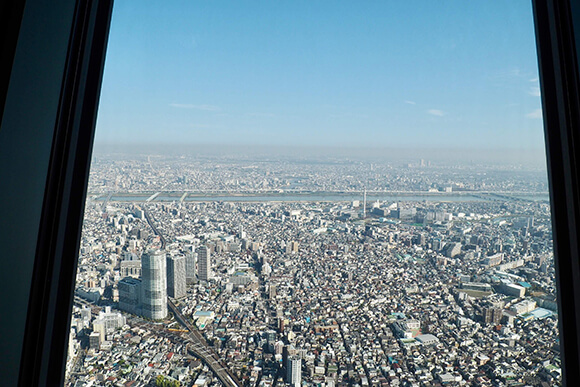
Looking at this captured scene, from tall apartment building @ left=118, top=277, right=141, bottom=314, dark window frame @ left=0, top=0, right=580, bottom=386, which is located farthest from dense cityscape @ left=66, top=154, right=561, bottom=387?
dark window frame @ left=0, top=0, right=580, bottom=386

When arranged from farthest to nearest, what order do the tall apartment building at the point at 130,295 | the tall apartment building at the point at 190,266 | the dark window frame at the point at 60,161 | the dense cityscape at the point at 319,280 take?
the tall apartment building at the point at 190,266 → the tall apartment building at the point at 130,295 → the dense cityscape at the point at 319,280 → the dark window frame at the point at 60,161

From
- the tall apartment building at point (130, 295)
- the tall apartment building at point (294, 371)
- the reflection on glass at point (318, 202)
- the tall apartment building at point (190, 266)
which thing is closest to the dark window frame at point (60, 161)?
the reflection on glass at point (318, 202)

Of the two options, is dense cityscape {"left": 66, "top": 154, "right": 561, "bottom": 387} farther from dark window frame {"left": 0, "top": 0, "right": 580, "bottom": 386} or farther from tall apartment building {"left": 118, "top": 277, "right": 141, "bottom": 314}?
dark window frame {"left": 0, "top": 0, "right": 580, "bottom": 386}

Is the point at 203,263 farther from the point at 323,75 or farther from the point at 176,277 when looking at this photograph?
the point at 323,75

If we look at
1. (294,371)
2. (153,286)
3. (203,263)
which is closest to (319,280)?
(294,371)

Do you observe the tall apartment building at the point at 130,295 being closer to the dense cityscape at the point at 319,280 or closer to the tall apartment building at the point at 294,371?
the dense cityscape at the point at 319,280

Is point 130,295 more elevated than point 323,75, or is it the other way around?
point 323,75

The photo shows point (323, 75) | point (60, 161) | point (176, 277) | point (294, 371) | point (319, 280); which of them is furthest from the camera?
point (323, 75)

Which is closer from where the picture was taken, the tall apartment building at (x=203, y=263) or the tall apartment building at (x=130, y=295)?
the tall apartment building at (x=130, y=295)
